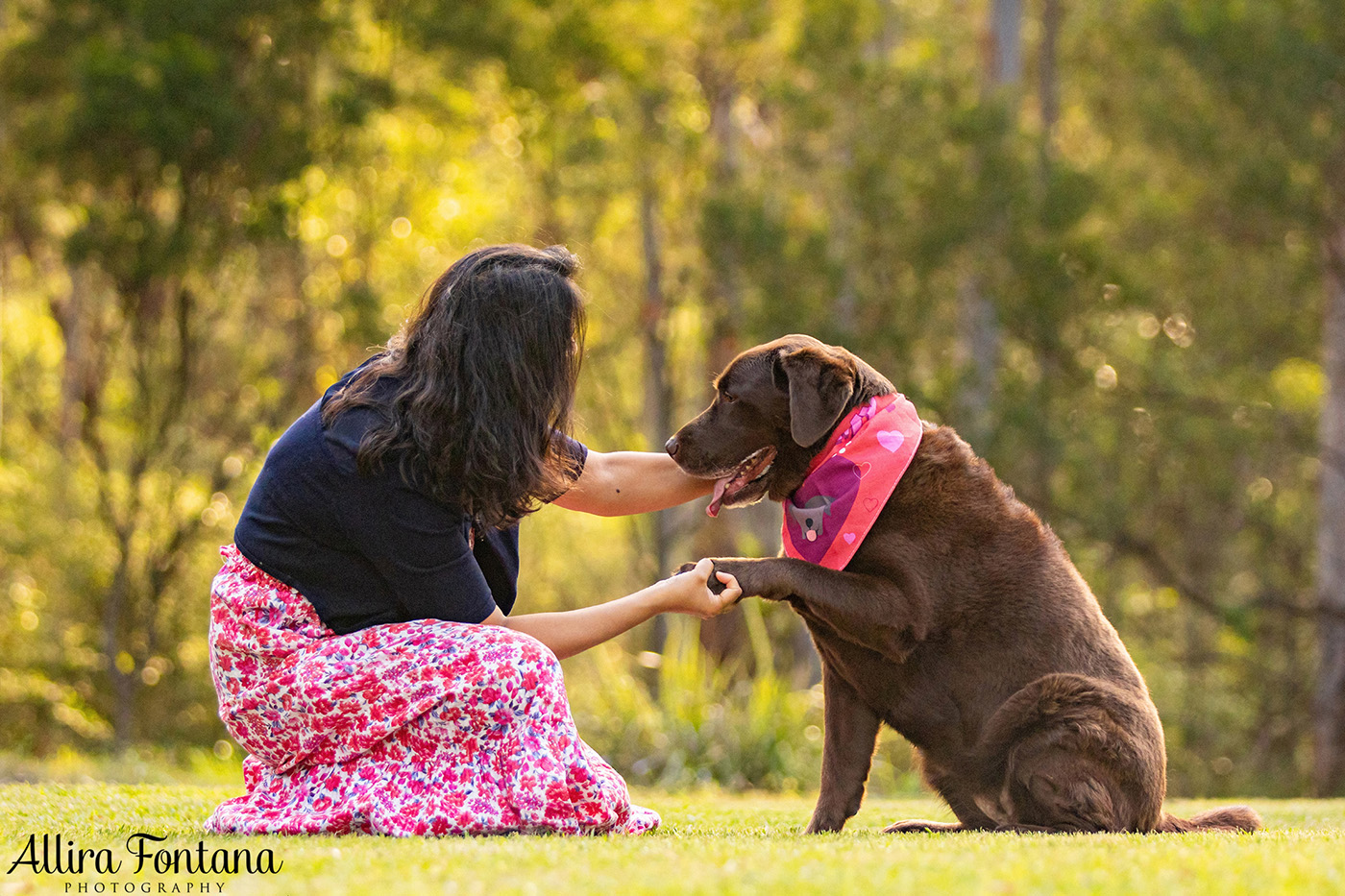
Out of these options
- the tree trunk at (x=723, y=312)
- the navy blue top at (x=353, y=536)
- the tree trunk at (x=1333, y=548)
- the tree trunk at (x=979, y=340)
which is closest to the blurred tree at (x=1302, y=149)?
the tree trunk at (x=1333, y=548)

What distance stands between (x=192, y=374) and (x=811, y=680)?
5725 mm

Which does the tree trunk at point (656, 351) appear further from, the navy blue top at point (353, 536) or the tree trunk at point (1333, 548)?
the navy blue top at point (353, 536)

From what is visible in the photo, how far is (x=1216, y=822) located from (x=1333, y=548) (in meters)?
8.27

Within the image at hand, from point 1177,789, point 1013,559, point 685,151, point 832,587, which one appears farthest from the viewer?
point 1177,789

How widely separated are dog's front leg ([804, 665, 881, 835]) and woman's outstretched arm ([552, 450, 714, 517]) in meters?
0.87

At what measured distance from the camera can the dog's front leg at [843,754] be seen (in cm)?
379

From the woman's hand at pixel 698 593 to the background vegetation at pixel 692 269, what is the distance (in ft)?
15.4

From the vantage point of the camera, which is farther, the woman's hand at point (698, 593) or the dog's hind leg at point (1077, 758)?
the woman's hand at point (698, 593)

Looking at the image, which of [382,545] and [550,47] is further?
[550,47]

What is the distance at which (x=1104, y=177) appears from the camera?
10.9 m

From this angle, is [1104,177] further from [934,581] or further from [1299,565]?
[934,581]

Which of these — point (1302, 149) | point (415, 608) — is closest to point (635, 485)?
point (415, 608)

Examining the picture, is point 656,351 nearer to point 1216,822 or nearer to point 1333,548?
point 1333,548

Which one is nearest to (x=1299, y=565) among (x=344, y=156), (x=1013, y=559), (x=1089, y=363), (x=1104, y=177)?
(x=1089, y=363)
